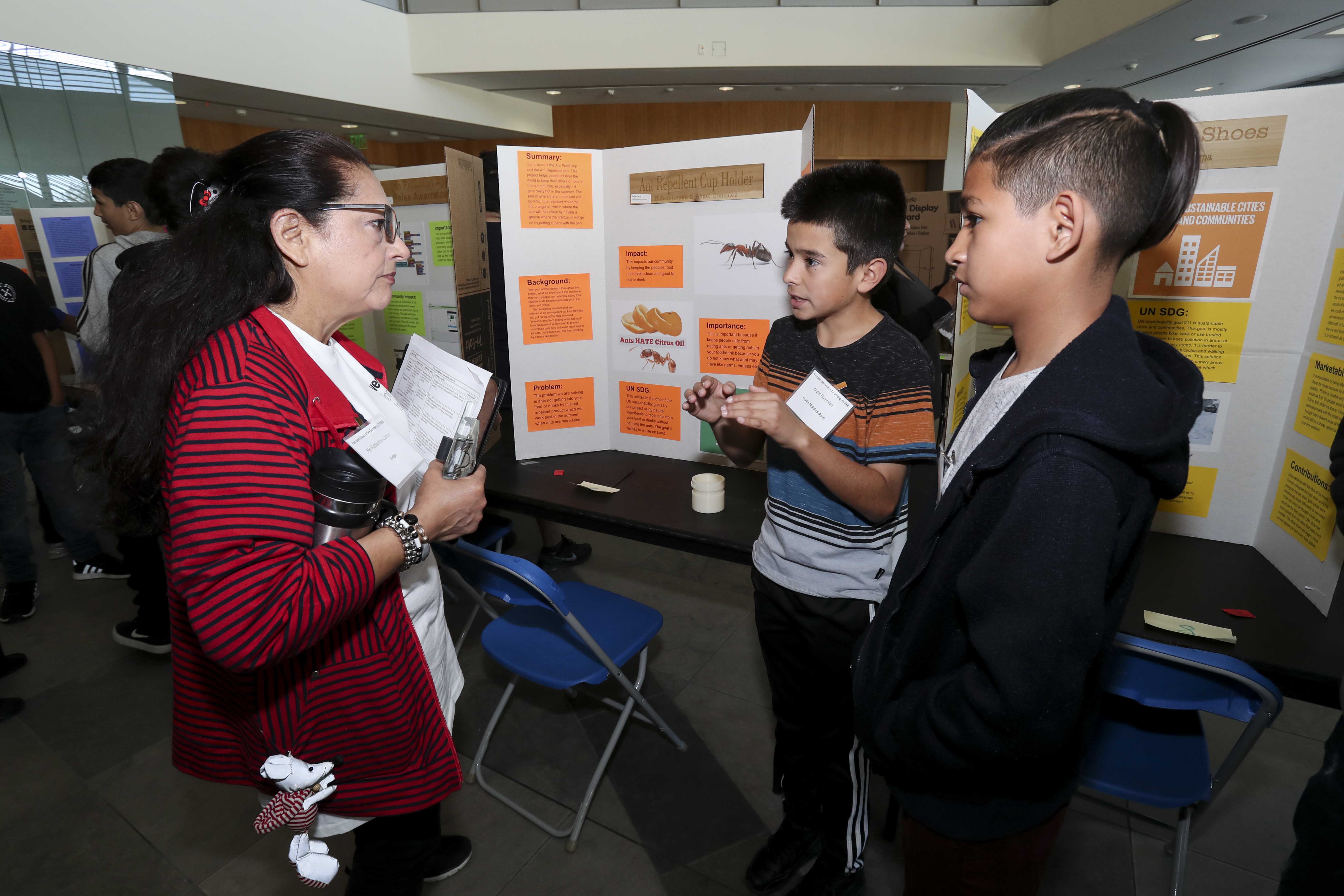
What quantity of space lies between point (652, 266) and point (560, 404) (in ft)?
1.79

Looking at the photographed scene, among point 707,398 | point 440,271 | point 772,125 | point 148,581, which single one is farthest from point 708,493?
point 772,125

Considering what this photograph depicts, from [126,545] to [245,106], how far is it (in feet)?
19.5

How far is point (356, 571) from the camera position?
854mm

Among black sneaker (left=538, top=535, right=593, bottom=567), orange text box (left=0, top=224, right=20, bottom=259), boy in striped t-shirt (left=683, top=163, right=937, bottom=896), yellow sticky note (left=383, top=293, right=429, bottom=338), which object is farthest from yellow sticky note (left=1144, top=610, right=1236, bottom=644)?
orange text box (left=0, top=224, right=20, bottom=259)

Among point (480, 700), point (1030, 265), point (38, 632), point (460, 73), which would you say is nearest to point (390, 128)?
point (460, 73)

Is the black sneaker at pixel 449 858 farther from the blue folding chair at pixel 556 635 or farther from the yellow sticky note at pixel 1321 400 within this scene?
the yellow sticky note at pixel 1321 400

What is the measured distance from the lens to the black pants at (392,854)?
3.78ft

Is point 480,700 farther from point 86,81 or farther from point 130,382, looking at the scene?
point 86,81

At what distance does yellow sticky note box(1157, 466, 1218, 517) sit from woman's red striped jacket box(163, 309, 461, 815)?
1634 mm

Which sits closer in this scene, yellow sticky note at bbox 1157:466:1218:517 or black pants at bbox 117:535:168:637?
yellow sticky note at bbox 1157:466:1218:517

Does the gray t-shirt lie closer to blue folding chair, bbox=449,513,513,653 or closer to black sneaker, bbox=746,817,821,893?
black sneaker, bbox=746,817,821,893

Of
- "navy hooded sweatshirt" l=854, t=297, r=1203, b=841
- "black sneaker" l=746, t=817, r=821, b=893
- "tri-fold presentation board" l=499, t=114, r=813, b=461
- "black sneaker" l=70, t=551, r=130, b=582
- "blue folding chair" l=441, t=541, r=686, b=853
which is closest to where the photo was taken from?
"navy hooded sweatshirt" l=854, t=297, r=1203, b=841

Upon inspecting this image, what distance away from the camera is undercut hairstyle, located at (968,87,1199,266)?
2.18ft

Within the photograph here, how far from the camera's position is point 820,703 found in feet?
4.72
